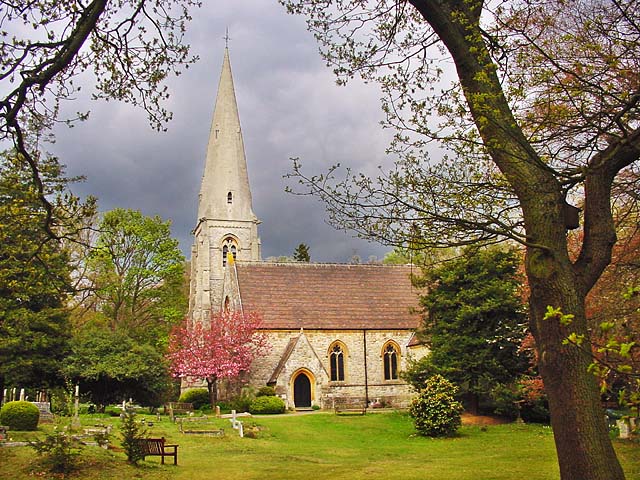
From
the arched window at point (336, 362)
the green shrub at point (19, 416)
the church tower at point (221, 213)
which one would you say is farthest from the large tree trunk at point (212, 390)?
the green shrub at point (19, 416)

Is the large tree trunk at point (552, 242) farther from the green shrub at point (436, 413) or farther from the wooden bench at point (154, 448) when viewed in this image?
the green shrub at point (436, 413)

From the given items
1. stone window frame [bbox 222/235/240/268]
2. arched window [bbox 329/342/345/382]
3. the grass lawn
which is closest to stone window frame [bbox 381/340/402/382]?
arched window [bbox 329/342/345/382]

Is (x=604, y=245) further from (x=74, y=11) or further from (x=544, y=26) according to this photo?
(x=74, y=11)

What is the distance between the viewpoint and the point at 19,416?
20219 millimetres

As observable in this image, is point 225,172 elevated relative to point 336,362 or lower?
elevated

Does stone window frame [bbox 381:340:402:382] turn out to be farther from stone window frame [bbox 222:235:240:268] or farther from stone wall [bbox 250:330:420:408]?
stone window frame [bbox 222:235:240:268]

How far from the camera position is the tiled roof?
38781 mm

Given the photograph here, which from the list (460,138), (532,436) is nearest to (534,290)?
(460,138)

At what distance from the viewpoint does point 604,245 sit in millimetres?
6883

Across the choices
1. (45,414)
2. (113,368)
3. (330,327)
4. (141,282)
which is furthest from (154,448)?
(141,282)

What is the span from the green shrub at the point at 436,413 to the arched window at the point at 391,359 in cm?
1529

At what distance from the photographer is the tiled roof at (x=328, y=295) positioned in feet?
127

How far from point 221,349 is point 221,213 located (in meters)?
21.3

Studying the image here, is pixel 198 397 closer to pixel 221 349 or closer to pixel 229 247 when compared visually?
pixel 221 349
